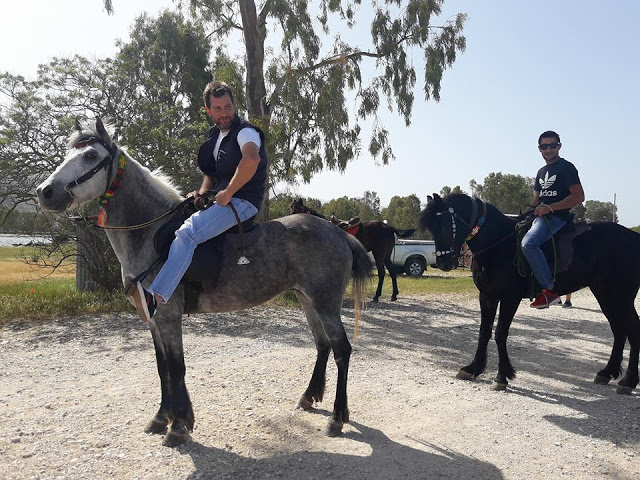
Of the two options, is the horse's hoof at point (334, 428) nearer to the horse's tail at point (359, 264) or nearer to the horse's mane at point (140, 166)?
the horse's tail at point (359, 264)

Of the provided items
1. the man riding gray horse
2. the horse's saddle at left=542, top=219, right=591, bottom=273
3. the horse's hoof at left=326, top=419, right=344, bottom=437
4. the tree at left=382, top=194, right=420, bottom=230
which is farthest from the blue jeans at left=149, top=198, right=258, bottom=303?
the tree at left=382, top=194, right=420, bottom=230

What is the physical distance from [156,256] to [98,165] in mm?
820

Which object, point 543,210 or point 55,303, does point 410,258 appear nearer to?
point 55,303

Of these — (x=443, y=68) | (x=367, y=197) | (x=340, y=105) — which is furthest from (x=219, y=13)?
(x=367, y=197)

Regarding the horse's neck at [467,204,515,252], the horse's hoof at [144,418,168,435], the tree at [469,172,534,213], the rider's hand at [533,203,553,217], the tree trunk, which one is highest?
the tree at [469,172,534,213]

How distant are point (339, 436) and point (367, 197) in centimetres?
7929

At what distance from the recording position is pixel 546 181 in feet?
18.6

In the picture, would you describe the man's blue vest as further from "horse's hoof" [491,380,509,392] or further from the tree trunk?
the tree trunk

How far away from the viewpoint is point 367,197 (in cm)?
8244

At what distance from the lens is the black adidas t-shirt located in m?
5.49

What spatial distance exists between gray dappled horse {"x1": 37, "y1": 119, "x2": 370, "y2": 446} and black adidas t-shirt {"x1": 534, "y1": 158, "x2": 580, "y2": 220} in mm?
2708

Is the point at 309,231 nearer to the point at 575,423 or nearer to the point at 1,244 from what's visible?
the point at 575,423

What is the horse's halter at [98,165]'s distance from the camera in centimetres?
349

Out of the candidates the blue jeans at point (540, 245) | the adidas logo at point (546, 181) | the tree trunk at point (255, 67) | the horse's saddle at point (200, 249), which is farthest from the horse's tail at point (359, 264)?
the tree trunk at point (255, 67)
